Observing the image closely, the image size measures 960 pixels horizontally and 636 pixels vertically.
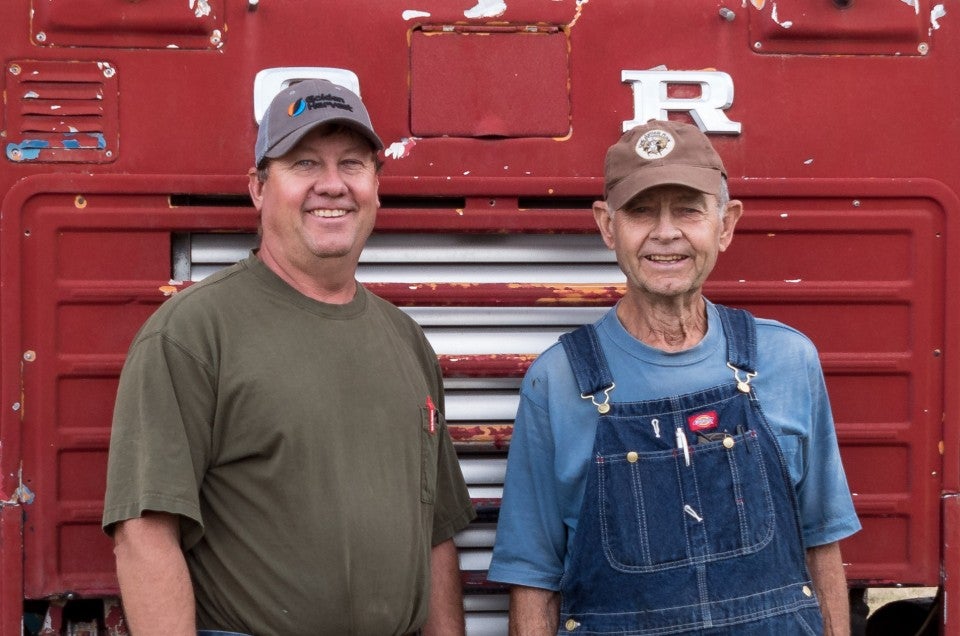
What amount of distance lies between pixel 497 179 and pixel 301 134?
58 cm

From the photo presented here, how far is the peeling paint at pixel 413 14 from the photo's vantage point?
2492 mm

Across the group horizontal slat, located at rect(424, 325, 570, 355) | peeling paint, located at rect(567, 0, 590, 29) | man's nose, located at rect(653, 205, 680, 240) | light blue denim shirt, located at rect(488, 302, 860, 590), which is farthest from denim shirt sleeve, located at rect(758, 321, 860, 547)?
peeling paint, located at rect(567, 0, 590, 29)

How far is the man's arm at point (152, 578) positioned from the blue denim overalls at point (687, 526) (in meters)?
0.72

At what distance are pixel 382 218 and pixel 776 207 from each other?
0.88 m

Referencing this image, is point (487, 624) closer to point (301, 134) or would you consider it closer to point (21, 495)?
point (21, 495)

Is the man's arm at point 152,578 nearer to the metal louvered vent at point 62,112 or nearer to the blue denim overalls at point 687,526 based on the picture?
the blue denim overalls at point 687,526

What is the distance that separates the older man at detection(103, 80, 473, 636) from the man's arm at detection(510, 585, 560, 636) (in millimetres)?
174

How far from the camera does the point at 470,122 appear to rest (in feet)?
8.20

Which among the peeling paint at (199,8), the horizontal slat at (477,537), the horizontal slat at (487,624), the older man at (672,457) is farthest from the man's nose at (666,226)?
the peeling paint at (199,8)

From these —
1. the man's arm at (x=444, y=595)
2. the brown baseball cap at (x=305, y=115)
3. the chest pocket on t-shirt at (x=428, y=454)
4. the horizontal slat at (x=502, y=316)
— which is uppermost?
the brown baseball cap at (x=305, y=115)

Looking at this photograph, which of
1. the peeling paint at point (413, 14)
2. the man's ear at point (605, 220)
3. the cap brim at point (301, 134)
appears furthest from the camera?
the peeling paint at point (413, 14)

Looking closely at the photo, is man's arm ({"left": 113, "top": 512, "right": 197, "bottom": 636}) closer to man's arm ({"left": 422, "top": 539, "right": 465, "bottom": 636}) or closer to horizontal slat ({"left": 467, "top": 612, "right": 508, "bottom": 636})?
man's arm ({"left": 422, "top": 539, "right": 465, "bottom": 636})

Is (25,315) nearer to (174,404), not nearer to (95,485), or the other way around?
(95,485)

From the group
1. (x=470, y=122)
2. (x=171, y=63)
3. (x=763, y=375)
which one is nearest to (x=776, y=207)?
(x=763, y=375)
